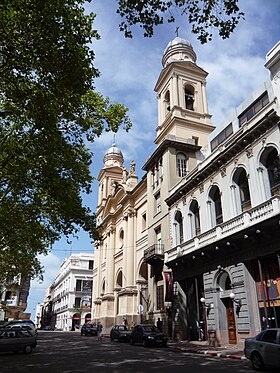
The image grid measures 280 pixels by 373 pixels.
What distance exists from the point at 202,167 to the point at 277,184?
6.96 m

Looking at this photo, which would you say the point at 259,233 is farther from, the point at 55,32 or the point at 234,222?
the point at 55,32

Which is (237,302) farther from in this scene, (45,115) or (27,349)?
(45,115)

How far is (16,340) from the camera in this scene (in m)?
17.7

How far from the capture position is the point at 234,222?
762 inches

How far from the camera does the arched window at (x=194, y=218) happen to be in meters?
25.2

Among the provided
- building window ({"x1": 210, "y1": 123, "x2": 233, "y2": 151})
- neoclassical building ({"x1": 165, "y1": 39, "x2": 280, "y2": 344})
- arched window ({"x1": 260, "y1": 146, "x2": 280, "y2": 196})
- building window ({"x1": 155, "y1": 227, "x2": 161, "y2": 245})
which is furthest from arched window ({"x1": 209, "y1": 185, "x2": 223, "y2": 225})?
building window ({"x1": 155, "y1": 227, "x2": 161, "y2": 245})

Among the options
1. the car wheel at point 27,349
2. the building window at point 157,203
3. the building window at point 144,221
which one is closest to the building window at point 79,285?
the building window at point 144,221

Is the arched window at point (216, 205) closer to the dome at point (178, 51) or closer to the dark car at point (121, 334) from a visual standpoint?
the dark car at point (121, 334)

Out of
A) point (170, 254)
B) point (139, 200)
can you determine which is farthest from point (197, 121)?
point (170, 254)

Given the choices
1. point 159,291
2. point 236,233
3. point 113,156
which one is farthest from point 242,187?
point 113,156

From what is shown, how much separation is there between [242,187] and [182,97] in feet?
55.6

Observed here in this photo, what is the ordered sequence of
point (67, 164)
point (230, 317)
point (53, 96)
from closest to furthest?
point (53, 96), point (67, 164), point (230, 317)

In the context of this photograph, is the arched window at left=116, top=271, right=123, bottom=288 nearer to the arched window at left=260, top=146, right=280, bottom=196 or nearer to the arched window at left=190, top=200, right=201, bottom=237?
the arched window at left=190, top=200, right=201, bottom=237

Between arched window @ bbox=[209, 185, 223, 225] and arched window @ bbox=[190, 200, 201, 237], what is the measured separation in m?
2.28
